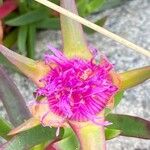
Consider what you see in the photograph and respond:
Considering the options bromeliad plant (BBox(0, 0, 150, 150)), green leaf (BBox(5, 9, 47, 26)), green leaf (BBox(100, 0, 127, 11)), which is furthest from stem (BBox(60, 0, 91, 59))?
green leaf (BBox(100, 0, 127, 11))

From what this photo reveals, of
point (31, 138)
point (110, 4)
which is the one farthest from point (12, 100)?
point (110, 4)

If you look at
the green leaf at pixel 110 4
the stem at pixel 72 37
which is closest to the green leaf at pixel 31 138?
the stem at pixel 72 37

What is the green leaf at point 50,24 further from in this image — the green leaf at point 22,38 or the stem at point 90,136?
the stem at point 90,136

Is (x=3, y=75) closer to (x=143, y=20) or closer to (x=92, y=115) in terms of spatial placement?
(x=92, y=115)

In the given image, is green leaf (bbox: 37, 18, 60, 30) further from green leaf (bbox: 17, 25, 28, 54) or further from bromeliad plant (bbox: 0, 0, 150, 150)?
bromeliad plant (bbox: 0, 0, 150, 150)

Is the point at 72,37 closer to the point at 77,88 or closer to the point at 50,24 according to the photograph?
the point at 77,88

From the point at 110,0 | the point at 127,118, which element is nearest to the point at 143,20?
the point at 110,0
